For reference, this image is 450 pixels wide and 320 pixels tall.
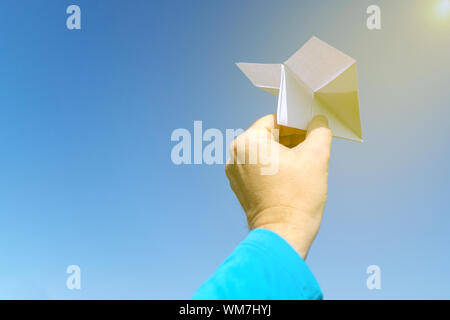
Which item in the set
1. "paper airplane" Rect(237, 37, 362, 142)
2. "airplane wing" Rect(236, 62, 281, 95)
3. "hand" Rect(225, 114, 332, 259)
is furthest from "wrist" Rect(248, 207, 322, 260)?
"airplane wing" Rect(236, 62, 281, 95)

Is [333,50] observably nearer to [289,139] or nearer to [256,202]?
[289,139]

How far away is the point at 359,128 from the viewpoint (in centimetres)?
154

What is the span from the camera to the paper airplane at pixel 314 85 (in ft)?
4.38

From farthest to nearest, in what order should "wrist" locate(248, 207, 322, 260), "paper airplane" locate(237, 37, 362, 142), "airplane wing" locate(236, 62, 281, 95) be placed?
1. "airplane wing" locate(236, 62, 281, 95)
2. "paper airplane" locate(237, 37, 362, 142)
3. "wrist" locate(248, 207, 322, 260)

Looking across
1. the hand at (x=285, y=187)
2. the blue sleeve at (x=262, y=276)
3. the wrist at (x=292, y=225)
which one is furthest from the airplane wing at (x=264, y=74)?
the blue sleeve at (x=262, y=276)

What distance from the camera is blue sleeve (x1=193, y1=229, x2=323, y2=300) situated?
0.49 metres

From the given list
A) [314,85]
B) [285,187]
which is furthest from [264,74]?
[285,187]

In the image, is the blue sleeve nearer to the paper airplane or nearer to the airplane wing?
the paper airplane

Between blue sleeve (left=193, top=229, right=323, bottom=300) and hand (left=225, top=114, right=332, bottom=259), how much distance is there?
8 cm

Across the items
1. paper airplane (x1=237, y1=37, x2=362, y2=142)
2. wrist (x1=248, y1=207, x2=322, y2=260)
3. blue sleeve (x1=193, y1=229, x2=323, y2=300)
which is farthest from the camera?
paper airplane (x1=237, y1=37, x2=362, y2=142)

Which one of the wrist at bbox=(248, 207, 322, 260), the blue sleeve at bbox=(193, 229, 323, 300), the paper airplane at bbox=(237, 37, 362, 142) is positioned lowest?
the blue sleeve at bbox=(193, 229, 323, 300)

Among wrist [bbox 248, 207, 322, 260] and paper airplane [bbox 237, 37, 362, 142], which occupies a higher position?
paper airplane [bbox 237, 37, 362, 142]

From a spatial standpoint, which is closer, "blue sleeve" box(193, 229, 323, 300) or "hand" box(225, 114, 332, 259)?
"blue sleeve" box(193, 229, 323, 300)
